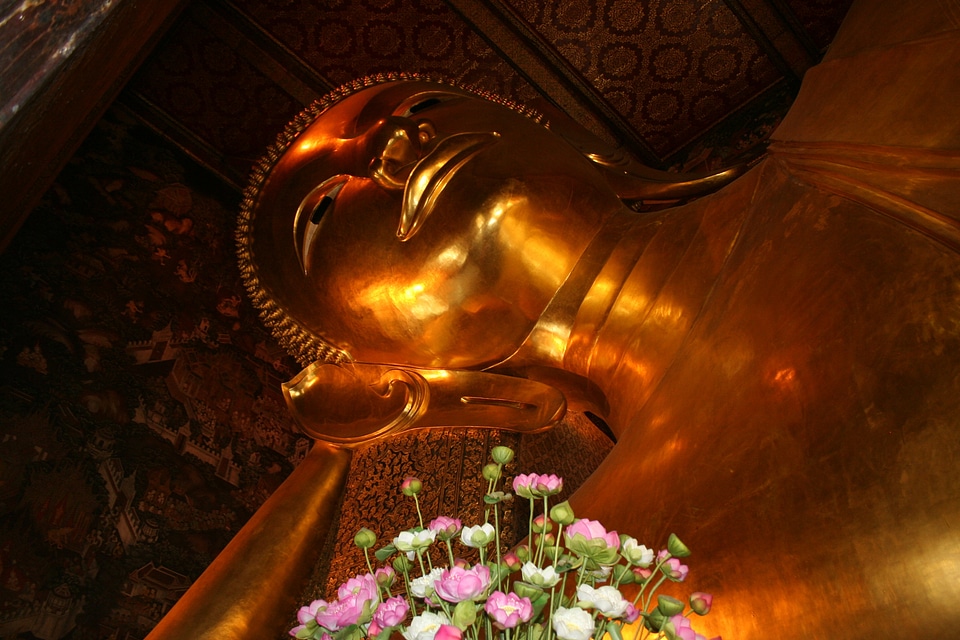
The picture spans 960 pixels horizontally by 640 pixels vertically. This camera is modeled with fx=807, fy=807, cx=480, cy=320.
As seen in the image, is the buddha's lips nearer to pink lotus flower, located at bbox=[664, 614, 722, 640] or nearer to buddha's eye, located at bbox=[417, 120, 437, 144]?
buddha's eye, located at bbox=[417, 120, 437, 144]

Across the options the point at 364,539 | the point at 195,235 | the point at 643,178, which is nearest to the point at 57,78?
the point at 364,539

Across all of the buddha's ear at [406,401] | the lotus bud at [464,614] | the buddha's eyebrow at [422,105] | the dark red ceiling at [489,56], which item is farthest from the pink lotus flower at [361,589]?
the dark red ceiling at [489,56]

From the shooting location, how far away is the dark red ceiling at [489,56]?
9.78 feet

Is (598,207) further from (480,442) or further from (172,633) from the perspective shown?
(172,633)

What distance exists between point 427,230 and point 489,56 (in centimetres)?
147

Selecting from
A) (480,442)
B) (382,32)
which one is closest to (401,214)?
(480,442)

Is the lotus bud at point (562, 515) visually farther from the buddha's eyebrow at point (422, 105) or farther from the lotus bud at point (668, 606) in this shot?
the buddha's eyebrow at point (422, 105)

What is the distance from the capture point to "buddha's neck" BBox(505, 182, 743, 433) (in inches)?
66.5

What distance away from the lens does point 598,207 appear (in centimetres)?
201

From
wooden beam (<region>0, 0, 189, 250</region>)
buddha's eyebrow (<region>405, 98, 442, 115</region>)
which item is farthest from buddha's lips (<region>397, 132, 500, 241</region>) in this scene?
wooden beam (<region>0, 0, 189, 250</region>)

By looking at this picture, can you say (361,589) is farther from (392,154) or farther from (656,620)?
(392,154)

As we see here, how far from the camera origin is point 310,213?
2.05m

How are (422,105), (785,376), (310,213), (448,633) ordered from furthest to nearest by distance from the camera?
(422,105), (310,213), (785,376), (448,633)

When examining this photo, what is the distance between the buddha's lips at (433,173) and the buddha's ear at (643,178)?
354 mm
